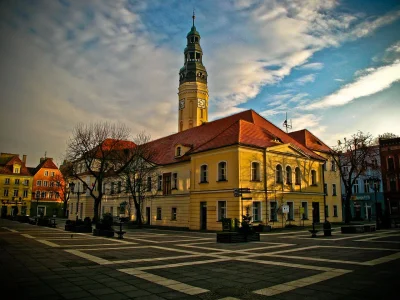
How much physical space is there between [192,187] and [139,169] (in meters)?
9.00

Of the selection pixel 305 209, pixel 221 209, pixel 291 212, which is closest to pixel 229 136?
pixel 221 209

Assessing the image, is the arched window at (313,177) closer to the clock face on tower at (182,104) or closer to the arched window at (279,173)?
the arched window at (279,173)

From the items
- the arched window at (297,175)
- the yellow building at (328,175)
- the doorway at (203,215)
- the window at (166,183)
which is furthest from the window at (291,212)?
the window at (166,183)

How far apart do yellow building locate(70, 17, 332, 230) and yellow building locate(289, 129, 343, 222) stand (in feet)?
25.0

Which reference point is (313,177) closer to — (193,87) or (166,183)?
(166,183)

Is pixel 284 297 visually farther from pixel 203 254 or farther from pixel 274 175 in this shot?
pixel 274 175

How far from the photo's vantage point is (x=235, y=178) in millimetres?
27172

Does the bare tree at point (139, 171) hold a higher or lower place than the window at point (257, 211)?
higher

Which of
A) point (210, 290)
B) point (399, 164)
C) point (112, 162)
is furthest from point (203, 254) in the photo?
point (399, 164)

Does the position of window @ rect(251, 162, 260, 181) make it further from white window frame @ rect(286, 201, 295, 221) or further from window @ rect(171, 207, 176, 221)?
window @ rect(171, 207, 176, 221)

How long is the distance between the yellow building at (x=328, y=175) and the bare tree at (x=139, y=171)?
2156 cm

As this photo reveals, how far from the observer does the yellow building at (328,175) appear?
4294 centimetres

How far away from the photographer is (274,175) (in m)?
30.0

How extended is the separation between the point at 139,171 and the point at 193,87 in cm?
2191
